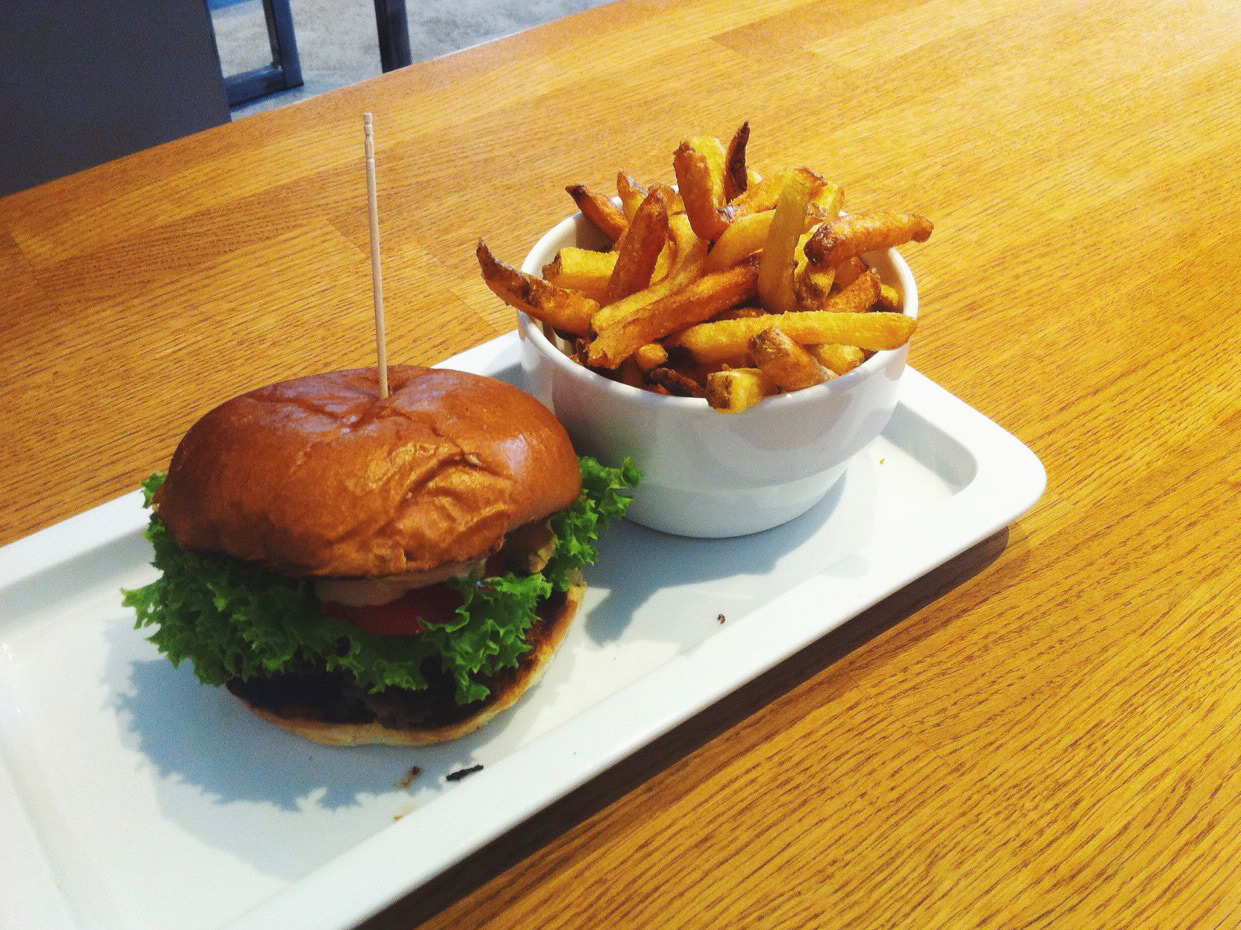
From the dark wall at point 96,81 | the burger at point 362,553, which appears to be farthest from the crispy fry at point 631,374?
the dark wall at point 96,81

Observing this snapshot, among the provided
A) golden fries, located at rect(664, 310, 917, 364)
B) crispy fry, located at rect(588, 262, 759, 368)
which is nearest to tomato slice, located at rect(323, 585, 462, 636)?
crispy fry, located at rect(588, 262, 759, 368)

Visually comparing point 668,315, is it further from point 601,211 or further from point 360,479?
point 360,479

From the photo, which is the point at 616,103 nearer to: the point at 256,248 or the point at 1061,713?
the point at 256,248

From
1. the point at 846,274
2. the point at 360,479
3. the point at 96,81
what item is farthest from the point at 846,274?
the point at 96,81

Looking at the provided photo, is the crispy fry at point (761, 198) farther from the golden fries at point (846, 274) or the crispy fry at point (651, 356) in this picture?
the crispy fry at point (651, 356)

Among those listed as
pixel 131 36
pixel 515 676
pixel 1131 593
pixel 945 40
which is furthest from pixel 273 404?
pixel 131 36
